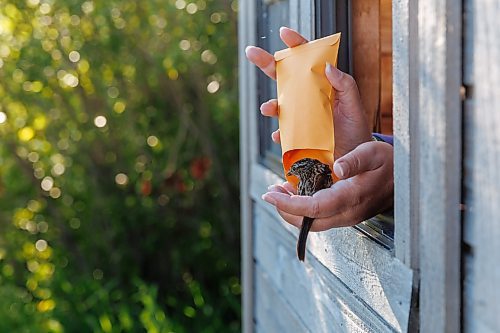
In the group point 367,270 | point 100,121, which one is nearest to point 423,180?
point 367,270

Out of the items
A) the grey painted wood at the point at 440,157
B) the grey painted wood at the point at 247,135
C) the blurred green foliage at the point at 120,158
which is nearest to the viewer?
the grey painted wood at the point at 440,157

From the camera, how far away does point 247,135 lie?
3.76 meters

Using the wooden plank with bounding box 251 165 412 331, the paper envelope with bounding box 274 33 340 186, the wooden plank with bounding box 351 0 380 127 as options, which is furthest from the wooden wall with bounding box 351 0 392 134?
the paper envelope with bounding box 274 33 340 186

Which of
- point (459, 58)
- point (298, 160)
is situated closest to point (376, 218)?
point (298, 160)

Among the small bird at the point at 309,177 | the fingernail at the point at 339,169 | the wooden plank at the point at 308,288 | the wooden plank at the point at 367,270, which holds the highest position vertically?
the fingernail at the point at 339,169

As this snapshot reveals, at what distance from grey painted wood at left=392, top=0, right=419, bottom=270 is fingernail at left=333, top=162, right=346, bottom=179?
0.28 feet

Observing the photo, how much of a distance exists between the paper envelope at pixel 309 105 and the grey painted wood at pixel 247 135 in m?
1.79

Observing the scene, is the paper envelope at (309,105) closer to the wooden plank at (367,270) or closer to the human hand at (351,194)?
the human hand at (351,194)

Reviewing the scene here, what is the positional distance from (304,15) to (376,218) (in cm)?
70

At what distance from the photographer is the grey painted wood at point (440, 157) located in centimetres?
121

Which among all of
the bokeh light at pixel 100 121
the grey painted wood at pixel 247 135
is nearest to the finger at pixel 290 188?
the grey painted wood at pixel 247 135

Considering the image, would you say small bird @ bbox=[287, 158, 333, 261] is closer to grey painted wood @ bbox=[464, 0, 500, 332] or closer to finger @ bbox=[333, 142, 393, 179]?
finger @ bbox=[333, 142, 393, 179]

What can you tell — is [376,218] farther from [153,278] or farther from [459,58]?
[153,278]

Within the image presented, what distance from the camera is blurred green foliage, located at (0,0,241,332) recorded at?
566cm
